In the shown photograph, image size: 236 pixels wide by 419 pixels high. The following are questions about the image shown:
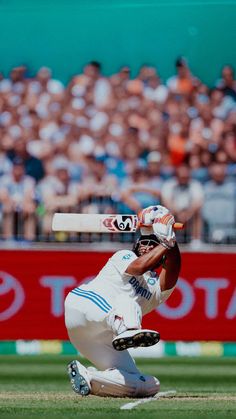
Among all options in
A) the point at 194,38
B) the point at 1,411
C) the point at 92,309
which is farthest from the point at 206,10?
the point at 1,411

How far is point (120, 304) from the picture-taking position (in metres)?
7.21

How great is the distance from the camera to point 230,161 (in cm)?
1504

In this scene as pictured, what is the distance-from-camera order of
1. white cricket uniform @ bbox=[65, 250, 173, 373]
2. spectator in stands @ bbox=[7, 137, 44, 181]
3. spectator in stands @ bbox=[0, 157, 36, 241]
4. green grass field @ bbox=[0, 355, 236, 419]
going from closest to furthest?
green grass field @ bbox=[0, 355, 236, 419]
white cricket uniform @ bbox=[65, 250, 173, 373]
spectator in stands @ bbox=[0, 157, 36, 241]
spectator in stands @ bbox=[7, 137, 44, 181]

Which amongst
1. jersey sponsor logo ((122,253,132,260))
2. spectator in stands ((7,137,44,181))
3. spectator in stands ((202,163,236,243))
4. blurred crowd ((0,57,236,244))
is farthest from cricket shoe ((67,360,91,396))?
spectator in stands ((7,137,44,181))

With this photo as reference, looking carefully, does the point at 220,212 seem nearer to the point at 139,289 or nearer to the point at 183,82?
the point at 183,82

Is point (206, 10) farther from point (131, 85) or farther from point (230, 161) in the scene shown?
point (230, 161)

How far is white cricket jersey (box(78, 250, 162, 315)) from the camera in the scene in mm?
7457

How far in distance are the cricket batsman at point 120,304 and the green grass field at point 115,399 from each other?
0.55 feet

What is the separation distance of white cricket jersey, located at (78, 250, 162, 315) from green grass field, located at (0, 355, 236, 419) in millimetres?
750

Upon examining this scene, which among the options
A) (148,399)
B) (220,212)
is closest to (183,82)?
(220,212)

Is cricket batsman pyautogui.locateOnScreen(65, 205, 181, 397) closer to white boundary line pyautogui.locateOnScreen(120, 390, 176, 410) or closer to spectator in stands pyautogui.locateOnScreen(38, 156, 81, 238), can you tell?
white boundary line pyautogui.locateOnScreen(120, 390, 176, 410)

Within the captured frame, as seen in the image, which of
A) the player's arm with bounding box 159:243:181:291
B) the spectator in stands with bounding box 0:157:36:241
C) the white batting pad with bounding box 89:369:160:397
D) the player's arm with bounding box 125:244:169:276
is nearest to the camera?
the player's arm with bounding box 125:244:169:276

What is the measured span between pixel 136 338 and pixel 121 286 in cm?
71

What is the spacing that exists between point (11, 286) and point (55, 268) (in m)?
0.63
